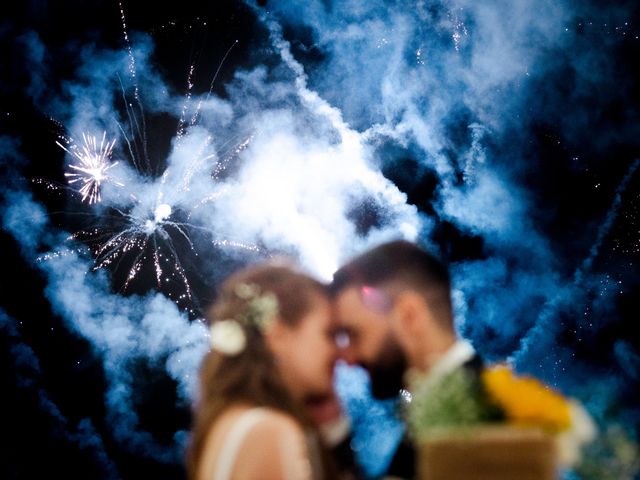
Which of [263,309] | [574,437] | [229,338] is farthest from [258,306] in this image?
[574,437]

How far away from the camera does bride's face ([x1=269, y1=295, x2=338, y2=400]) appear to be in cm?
277

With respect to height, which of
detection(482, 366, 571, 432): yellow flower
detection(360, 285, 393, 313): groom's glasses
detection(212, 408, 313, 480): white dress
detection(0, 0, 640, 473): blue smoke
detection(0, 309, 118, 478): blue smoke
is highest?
detection(0, 0, 640, 473): blue smoke

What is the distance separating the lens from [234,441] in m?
2.11

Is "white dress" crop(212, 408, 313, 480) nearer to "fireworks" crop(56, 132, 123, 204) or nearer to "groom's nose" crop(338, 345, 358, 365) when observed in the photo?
"groom's nose" crop(338, 345, 358, 365)

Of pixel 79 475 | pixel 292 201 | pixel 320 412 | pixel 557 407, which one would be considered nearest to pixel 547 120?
pixel 292 201

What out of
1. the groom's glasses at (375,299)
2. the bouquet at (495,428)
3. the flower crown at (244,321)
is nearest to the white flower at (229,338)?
Answer: the flower crown at (244,321)

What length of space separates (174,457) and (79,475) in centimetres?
225

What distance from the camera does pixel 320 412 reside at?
3.12 metres

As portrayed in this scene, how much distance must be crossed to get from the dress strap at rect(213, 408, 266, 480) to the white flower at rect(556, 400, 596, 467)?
1182mm

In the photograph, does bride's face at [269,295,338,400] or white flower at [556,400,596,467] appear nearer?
white flower at [556,400,596,467]

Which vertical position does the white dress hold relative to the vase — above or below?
above

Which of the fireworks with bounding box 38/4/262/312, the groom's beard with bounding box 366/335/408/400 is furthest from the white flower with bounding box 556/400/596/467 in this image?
the fireworks with bounding box 38/4/262/312

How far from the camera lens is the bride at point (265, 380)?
2064 millimetres

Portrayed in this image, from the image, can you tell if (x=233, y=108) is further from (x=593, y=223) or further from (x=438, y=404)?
(x=438, y=404)
